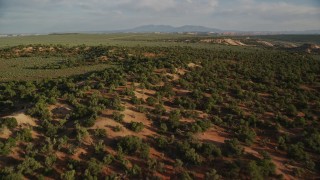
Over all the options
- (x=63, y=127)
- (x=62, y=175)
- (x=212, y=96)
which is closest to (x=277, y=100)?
(x=212, y=96)

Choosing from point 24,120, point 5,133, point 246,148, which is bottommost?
point 246,148

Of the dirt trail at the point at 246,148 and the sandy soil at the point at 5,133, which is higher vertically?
the sandy soil at the point at 5,133

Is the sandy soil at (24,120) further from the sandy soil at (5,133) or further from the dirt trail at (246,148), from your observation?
the dirt trail at (246,148)

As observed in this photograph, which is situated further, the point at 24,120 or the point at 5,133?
the point at 24,120

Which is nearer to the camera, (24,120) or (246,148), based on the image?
(246,148)

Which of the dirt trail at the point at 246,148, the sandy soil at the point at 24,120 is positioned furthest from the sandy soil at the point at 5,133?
the dirt trail at the point at 246,148

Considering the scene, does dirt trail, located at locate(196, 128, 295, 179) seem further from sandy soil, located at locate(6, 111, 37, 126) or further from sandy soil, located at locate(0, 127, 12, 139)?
sandy soil, located at locate(0, 127, 12, 139)

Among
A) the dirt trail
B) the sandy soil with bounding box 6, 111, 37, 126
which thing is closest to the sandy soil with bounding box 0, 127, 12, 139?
the sandy soil with bounding box 6, 111, 37, 126

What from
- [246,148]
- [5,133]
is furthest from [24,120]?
[246,148]

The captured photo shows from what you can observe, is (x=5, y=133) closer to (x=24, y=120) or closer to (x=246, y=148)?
(x=24, y=120)

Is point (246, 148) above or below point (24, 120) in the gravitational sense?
below

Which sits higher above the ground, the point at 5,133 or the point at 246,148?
the point at 5,133
